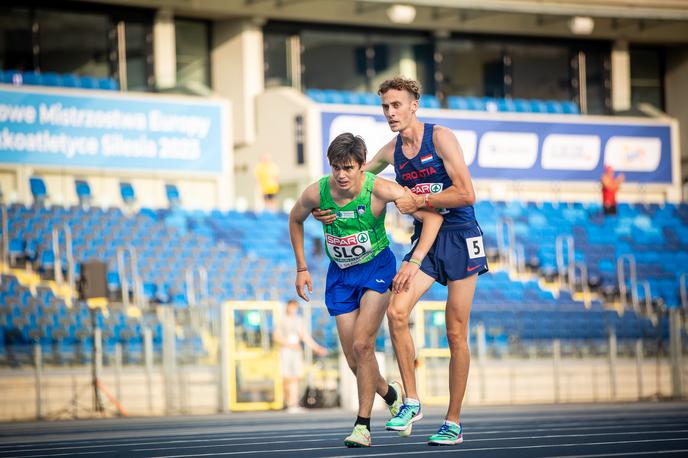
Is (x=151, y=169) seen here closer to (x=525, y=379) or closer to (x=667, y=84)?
(x=525, y=379)

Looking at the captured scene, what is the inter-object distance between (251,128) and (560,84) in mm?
9620

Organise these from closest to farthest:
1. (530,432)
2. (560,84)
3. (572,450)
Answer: (572,450), (530,432), (560,84)

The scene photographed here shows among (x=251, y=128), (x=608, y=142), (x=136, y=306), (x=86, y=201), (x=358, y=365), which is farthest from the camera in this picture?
(x=608, y=142)

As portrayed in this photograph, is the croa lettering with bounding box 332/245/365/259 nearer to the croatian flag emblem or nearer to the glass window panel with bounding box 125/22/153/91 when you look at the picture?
the croatian flag emblem

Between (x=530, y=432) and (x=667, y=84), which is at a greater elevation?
(x=667, y=84)

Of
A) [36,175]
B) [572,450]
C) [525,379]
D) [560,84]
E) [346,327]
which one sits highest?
[560,84]

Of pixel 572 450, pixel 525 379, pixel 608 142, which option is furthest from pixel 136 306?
pixel 608 142

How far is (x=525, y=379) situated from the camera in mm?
19672

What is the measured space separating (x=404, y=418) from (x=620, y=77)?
2892 centimetres

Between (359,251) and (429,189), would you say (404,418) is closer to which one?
(359,251)

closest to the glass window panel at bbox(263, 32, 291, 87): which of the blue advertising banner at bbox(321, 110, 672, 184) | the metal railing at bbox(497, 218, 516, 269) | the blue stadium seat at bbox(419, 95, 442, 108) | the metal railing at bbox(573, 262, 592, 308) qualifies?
the blue advertising banner at bbox(321, 110, 672, 184)

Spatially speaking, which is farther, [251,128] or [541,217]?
[251,128]

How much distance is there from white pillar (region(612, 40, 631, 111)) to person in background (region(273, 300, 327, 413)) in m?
19.9

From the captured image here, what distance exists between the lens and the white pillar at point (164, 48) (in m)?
29.3
